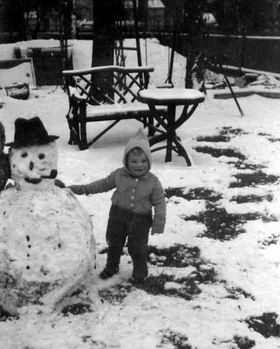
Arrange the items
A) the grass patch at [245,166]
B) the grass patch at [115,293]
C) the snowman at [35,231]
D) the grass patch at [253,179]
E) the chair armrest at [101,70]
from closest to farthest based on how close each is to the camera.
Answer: the snowman at [35,231]
the grass patch at [115,293]
the grass patch at [253,179]
the grass patch at [245,166]
the chair armrest at [101,70]

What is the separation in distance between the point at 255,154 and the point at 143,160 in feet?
12.8

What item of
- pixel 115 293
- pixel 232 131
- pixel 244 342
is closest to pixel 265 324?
pixel 244 342

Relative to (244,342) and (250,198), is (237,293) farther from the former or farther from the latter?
(250,198)

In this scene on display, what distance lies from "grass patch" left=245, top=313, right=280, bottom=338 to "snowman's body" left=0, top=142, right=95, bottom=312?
118 cm

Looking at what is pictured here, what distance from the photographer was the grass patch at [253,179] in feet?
19.1

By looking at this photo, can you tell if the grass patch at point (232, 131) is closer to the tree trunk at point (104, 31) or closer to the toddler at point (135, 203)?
the tree trunk at point (104, 31)

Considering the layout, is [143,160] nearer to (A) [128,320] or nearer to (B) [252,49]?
(A) [128,320]

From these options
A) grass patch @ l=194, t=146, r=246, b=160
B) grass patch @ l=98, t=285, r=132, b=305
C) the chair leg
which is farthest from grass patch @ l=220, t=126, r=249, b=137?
grass patch @ l=98, t=285, r=132, b=305

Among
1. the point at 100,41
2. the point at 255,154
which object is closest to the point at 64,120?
the point at 100,41

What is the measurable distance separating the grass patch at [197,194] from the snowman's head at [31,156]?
8.08 ft

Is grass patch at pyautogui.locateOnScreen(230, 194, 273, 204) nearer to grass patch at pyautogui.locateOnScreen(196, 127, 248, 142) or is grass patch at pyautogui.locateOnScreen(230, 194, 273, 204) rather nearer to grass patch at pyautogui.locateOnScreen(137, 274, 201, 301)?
grass patch at pyautogui.locateOnScreen(137, 274, 201, 301)

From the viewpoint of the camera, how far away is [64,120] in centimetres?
912

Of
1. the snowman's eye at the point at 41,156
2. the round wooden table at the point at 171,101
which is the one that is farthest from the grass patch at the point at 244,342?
the round wooden table at the point at 171,101

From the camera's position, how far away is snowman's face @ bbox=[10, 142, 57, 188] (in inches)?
122
